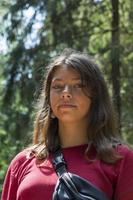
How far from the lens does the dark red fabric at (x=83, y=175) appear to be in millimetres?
2645

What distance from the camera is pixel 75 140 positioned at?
2877mm

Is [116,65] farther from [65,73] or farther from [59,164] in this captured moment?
[59,164]

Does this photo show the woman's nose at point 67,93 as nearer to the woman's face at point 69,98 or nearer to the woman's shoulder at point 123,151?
the woman's face at point 69,98

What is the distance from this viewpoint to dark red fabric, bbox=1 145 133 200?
8.68 feet

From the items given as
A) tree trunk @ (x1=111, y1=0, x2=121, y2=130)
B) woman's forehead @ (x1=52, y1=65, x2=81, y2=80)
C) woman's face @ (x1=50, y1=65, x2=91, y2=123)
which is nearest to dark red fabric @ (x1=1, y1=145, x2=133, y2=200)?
woman's face @ (x1=50, y1=65, x2=91, y2=123)

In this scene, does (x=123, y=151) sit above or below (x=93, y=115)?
below

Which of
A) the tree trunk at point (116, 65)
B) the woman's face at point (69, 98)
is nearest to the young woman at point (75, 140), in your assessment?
the woman's face at point (69, 98)

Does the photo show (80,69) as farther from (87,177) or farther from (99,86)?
(87,177)

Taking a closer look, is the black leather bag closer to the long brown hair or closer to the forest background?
the long brown hair

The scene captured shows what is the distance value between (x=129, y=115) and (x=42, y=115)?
5829mm

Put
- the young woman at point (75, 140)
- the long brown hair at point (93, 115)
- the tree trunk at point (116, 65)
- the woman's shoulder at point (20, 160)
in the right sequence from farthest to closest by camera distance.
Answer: the tree trunk at point (116, 65) → the woman's shoulder at point (20, 160) → the long brown hair at point (93, 115) → the young woman at point (75, 140)

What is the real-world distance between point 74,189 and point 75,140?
35cm

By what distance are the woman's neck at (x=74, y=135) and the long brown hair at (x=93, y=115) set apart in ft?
0.13

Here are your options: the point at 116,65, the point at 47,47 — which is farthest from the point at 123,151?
the point at 47,47
